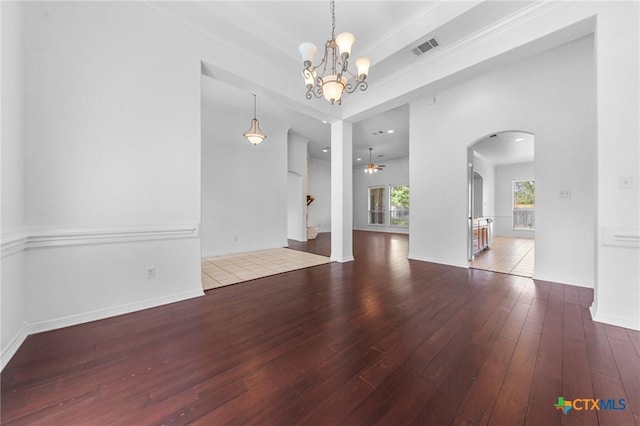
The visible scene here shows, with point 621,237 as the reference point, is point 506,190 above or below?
above

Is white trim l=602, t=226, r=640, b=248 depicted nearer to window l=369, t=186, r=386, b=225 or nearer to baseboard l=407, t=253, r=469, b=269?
baseboard l=407, t=253, r=469, b=269

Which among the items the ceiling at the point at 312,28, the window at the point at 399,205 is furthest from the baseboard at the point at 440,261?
the window at the point at 399,205

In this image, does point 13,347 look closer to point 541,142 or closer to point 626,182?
A: point 626,182

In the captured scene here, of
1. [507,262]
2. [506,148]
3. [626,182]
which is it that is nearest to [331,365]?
[626,182]

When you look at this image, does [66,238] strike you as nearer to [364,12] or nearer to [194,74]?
[194,74]

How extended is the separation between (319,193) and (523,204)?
8.13 metres

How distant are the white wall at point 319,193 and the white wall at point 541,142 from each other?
18.6 ft

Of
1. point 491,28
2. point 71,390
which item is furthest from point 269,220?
point 491,28

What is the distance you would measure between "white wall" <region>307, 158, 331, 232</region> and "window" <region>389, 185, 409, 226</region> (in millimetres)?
2992

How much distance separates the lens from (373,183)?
11414mm

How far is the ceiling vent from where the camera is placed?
3043 millimetres

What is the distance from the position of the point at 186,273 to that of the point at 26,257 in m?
1.29

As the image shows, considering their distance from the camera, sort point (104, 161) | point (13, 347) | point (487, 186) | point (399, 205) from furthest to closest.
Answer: point (399, 205)
point (487, 186)
point (104, 161)
point (13, 347)

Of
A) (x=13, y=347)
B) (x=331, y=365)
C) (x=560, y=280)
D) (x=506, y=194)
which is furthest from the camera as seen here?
(x=506, y=194)
